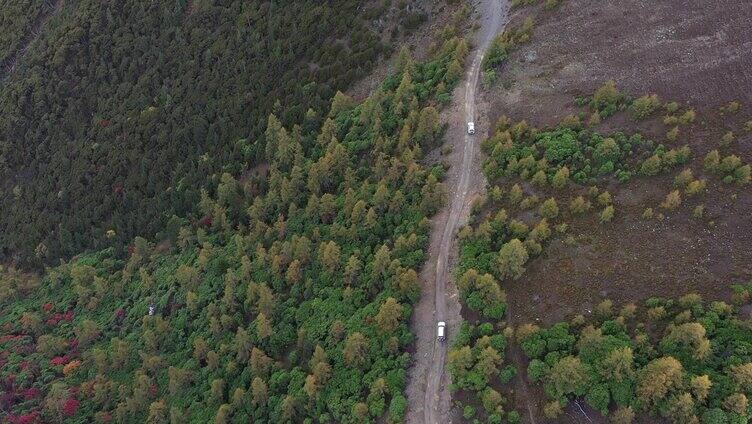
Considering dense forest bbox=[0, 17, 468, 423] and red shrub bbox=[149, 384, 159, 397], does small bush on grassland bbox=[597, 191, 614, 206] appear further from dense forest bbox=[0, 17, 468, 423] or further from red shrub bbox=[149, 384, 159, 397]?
red shrub bbox=[149, 384, 159, 397]

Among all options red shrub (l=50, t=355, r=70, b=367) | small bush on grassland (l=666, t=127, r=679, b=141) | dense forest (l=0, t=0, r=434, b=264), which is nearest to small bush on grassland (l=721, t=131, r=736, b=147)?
small bush on grassland (l=666, t=127, r=679, b=141)

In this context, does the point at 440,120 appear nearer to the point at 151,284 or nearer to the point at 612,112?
the point at 612,112

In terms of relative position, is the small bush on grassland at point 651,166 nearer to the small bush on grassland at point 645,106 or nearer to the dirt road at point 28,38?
the small bush on grassland at point 645,106

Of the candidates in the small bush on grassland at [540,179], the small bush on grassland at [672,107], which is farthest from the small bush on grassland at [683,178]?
the small bush on grassland at [540,179]

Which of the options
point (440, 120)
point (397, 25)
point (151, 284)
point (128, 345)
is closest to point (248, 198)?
point (151, 284)

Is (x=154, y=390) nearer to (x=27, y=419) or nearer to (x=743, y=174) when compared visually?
(x=27, y=419)
